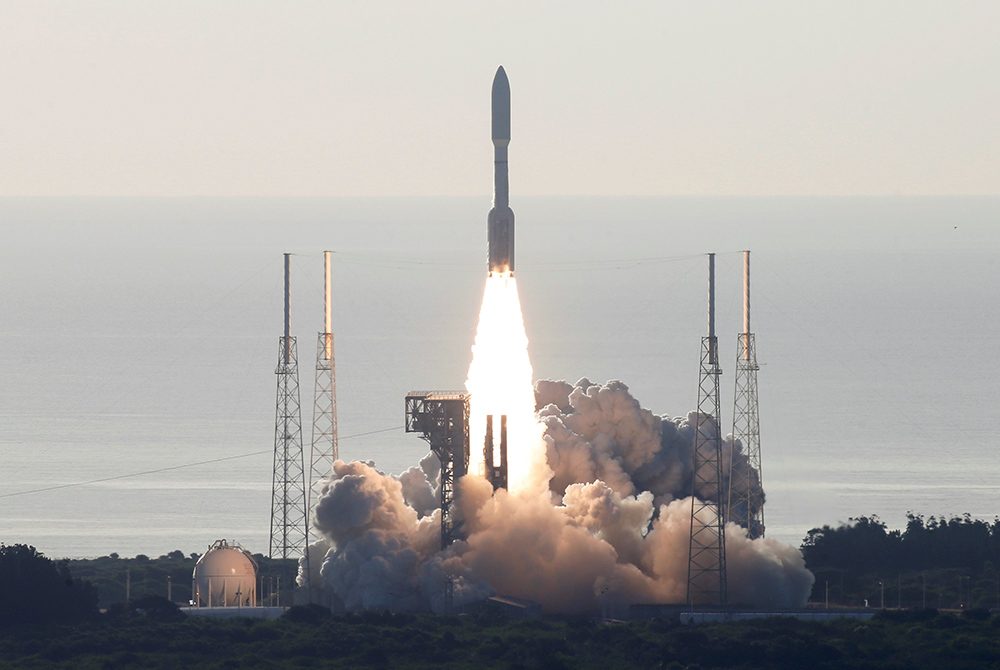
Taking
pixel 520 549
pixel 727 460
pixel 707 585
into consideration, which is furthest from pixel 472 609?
pixel 727 460

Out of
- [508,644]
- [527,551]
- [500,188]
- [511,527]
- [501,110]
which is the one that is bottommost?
[508,644]

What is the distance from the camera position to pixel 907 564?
123812 millimetres

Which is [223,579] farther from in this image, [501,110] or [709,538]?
[501,110]

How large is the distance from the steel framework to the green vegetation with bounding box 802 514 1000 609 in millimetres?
21457

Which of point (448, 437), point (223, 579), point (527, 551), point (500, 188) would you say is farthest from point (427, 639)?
point (500, 188)

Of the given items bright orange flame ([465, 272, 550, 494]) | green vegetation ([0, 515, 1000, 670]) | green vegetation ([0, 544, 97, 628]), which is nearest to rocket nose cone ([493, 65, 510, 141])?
bright orange flame ([465, 272, 550, 494])

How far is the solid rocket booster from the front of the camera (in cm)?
9975

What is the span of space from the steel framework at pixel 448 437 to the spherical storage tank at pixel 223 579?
38.0 feet

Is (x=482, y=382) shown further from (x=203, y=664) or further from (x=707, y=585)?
(x=203, y=664)

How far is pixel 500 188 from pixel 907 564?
38.8 metres

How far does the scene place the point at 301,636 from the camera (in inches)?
3684

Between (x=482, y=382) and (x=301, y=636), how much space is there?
17.1 m

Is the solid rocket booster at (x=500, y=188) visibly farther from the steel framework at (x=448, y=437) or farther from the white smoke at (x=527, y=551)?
the white smoke at (x=527, y=551)

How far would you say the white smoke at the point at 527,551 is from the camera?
9781 cm
